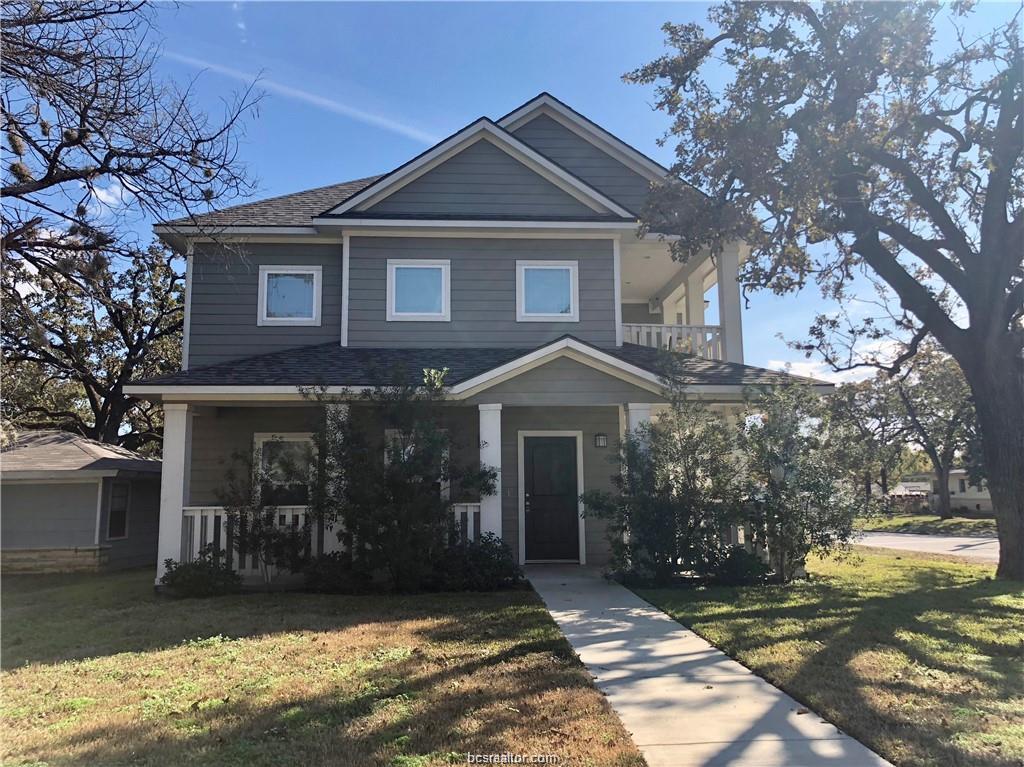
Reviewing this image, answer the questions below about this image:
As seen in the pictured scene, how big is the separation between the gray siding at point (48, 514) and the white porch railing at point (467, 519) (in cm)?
831

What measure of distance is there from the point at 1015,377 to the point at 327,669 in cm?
1116

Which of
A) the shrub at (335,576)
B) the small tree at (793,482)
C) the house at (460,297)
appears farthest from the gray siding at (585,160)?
the shrub at (335,576)

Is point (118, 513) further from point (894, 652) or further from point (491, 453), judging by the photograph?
point (894, 652)

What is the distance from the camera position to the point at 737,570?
9.59m

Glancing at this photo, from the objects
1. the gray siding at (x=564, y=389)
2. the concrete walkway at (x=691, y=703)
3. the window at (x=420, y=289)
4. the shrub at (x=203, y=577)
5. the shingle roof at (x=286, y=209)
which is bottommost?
the concrete walkway at (x=691, y=703)

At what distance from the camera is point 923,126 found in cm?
1146

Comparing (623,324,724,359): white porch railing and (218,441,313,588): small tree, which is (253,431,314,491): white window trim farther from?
(623,324,724,359): white porch railing

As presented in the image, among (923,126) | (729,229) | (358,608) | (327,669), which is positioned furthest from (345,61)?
(923,126)

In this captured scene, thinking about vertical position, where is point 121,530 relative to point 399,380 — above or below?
below

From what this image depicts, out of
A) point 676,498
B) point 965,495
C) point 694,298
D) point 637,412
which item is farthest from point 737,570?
point 965,495

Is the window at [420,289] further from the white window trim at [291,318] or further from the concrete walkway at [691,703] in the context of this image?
the concrete walkway at [691,703]

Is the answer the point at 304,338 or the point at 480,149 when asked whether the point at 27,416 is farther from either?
the point at 480,149

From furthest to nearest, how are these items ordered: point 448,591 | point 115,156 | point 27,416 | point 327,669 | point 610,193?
point 27,416 → point 610,193 → point 448,591 → point 115,156 → point 327,669

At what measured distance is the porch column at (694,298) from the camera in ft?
47.9
